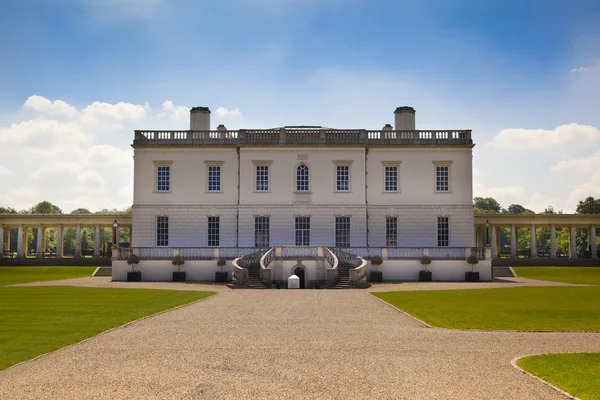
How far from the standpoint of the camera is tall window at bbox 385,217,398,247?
50469 mm

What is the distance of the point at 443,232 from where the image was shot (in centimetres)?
5041

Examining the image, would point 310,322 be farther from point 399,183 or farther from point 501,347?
point 399,183

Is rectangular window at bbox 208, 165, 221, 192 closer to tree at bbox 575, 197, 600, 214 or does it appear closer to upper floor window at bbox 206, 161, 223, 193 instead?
upper floor window at bbox 206, 161, 223, 193

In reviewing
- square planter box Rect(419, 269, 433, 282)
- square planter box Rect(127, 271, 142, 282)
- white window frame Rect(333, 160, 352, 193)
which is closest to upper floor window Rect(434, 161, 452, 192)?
white window frame Rect(333, 160, 352, 193)

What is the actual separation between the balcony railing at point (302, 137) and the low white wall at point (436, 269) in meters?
11.0

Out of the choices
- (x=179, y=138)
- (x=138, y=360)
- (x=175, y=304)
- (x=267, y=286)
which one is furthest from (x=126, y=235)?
(x=138, y=360)

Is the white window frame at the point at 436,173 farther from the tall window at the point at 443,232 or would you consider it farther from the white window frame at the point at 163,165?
the white window frame at the point at 163,165

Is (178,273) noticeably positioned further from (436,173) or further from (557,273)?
(557,273)

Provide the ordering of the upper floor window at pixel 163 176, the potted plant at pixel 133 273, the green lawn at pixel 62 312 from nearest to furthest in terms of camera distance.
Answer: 1. the green lawn at pixel 62 312
2. the potted plant at pixel 133 273
3. the upper floor window at pixel 163 176

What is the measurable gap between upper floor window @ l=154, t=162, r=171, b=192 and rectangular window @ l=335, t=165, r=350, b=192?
13.9 m

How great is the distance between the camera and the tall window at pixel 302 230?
50000 millimetres

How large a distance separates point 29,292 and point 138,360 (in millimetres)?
19550

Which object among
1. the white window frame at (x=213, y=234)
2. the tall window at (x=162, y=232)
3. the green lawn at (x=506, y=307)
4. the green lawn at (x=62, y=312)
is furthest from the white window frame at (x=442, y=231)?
the green lawn at (x=62, y=312)

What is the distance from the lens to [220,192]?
166 ft
